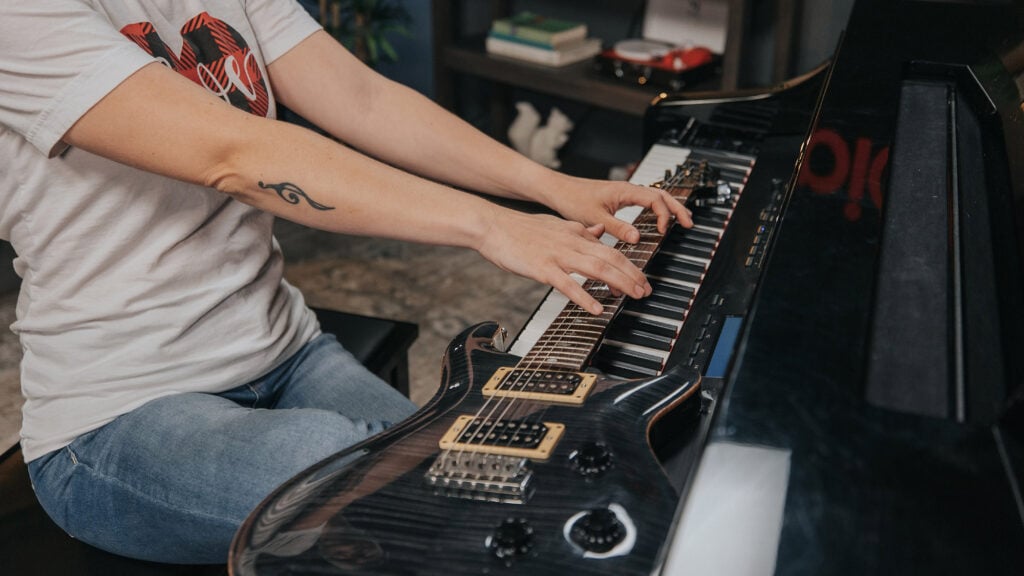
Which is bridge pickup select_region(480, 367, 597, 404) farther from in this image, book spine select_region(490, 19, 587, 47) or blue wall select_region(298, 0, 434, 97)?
blue wall select_region(298, 0, 434, 97)

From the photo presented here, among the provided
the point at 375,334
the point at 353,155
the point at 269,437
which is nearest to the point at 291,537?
the point at 269,437

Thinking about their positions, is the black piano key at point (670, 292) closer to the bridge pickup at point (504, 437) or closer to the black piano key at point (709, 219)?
the black piano key at point (709, 219)

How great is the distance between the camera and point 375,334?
1.68 meters

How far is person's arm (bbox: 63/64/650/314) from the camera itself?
3.38 feet

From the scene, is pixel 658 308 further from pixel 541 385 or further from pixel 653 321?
pixel 541 385

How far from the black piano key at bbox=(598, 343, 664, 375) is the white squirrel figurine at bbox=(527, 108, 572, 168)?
2.49 metres

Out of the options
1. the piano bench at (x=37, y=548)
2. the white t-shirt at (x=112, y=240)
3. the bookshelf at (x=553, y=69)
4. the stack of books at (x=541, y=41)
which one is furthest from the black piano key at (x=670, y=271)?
the stack of books at (x=541, y=41)

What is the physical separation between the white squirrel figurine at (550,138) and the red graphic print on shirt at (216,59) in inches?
88.3

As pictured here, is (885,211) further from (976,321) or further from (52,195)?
(52,195)

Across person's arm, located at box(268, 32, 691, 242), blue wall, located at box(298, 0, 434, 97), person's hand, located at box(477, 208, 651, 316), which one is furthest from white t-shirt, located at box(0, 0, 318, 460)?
blue wall, located at box(298, 0, 434, 97)

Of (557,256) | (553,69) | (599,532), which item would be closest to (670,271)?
(557,256)

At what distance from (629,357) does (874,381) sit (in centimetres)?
44

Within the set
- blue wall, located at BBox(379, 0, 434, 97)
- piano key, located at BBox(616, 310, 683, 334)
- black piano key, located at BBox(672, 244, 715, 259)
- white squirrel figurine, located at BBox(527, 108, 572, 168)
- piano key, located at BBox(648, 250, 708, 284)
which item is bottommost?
white squirrel figurine, located at BBox(527, 108, 572, 168)

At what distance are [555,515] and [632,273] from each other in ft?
1.36
